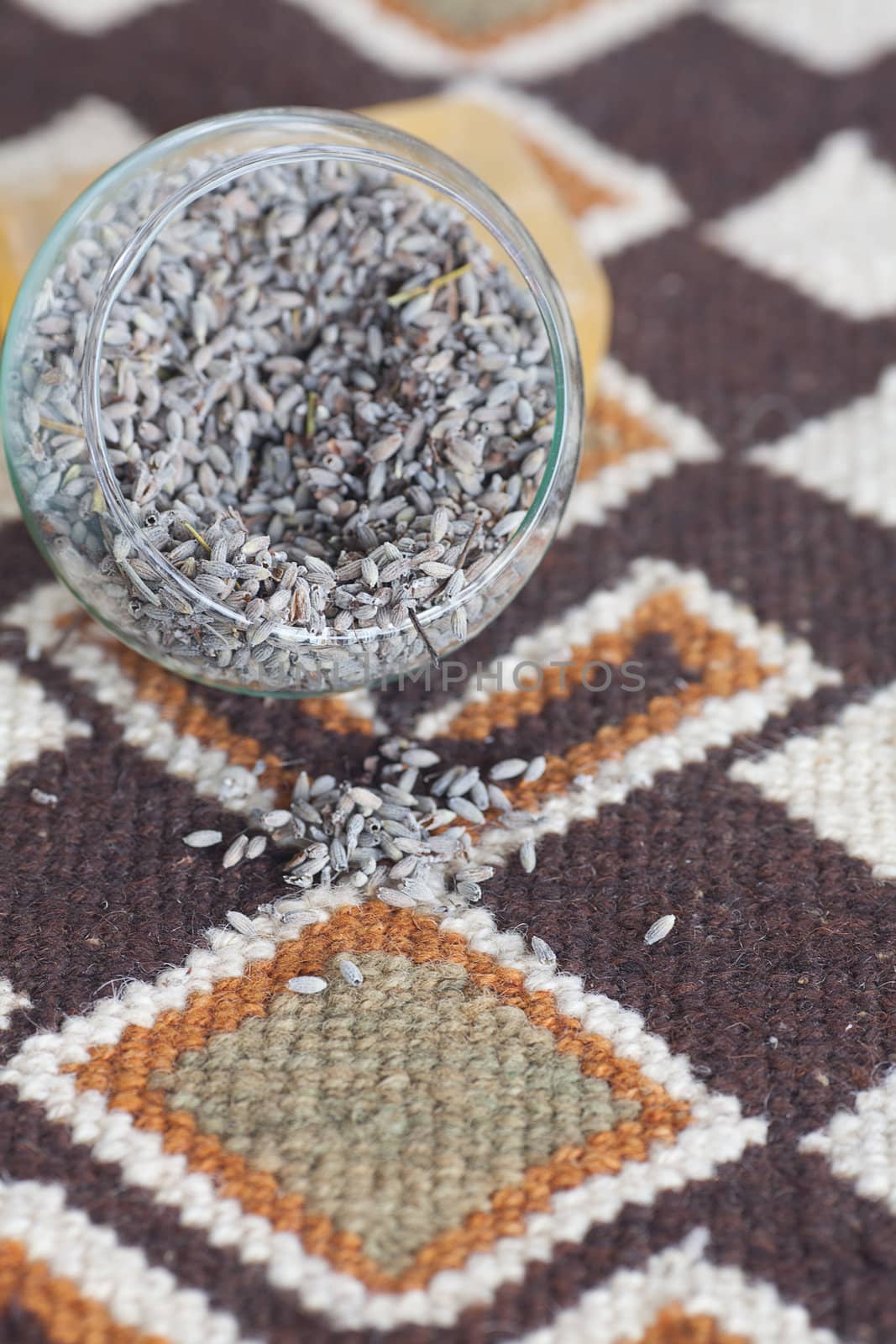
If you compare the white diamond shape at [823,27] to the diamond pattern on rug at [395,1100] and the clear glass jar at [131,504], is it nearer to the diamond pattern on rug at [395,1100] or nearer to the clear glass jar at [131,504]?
the clear glass jar at [131,504]

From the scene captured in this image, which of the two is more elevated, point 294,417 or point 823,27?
point 823,27

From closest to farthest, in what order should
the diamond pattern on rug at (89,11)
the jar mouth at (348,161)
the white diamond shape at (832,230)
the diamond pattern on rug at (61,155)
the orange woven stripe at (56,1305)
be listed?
the orange woven stripe at (56,1305) → the jar mouth at (348,161) → the diamond pattern on rug at (61,155) → the white diamond shape at (832,230) → the diamond pattern on rug at (89,11)

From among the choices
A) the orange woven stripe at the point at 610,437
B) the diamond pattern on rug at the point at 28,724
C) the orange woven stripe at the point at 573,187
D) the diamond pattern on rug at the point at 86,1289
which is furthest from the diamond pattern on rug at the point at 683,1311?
the orange woven stripe at the point at 573,187

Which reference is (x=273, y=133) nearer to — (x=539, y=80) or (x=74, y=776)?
(x=74, y=776)

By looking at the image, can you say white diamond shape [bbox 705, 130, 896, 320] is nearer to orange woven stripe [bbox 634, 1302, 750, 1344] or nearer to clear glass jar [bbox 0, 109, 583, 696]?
clear glass jar [bbox 0, 109, 583, 696]

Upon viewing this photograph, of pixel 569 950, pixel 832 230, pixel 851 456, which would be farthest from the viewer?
pixel 832 230

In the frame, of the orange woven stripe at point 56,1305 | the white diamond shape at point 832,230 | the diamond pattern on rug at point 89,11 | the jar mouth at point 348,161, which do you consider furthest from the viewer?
the diamond pattern on rug at point 89,11

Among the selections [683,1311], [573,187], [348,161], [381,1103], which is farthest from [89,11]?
[683,1311]

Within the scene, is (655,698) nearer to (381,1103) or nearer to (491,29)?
(381,1103)
